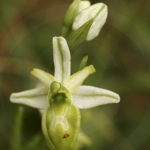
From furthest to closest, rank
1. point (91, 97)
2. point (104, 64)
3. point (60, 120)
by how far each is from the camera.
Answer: point (104, 64)
point (91, 97)
point (60, 120)

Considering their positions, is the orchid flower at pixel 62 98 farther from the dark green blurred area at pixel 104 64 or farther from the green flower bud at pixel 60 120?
the dark green blurred area at pixel 104 64

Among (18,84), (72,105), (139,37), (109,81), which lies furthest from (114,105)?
(72,105)

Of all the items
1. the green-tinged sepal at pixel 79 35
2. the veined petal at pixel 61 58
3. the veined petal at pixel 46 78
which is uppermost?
the green-tinged sepal at pixel 79 35

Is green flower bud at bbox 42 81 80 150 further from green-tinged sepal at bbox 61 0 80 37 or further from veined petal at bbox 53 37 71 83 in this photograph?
green-tinged sepal at bbox 61 0 80 37

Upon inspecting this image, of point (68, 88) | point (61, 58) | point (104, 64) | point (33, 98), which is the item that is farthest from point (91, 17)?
Result: point (104, 64)

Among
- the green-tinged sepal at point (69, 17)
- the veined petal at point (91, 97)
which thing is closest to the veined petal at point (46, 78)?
the veined petal at point (91, 97)

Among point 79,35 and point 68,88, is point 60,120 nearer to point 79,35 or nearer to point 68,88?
point 68,88
